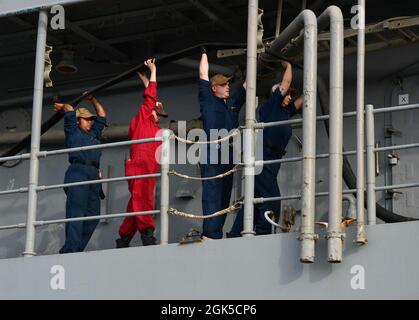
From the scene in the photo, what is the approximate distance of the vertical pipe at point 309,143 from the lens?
18.1ft

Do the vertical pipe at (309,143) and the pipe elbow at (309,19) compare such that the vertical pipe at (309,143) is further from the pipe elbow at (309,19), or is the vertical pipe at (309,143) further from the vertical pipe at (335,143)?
the vertical pipe at (335,143)

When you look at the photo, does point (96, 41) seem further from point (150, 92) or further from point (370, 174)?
point (370, 174)

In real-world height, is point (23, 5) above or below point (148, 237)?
above

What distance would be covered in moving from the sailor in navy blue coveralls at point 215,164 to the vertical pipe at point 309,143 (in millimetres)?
1038

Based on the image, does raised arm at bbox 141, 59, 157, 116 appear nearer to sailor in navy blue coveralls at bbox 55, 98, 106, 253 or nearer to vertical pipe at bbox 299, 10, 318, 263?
sailor in navy blue coveralls at bbox 55, 98, 106, 253

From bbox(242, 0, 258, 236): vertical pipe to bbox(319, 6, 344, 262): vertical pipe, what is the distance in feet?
1.80

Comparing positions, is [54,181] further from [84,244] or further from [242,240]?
[242,240]

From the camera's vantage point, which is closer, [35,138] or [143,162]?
[35,138]

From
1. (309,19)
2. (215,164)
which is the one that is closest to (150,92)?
(215,164)

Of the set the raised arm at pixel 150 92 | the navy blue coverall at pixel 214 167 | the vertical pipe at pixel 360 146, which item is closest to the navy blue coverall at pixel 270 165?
the navy blue coverall at pixel 214 167

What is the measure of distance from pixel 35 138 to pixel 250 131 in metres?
1.79

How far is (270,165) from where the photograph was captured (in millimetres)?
6695

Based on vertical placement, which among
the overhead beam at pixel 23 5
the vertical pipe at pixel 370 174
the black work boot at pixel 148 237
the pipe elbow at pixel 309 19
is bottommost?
the black work boot at pixel 148 237
